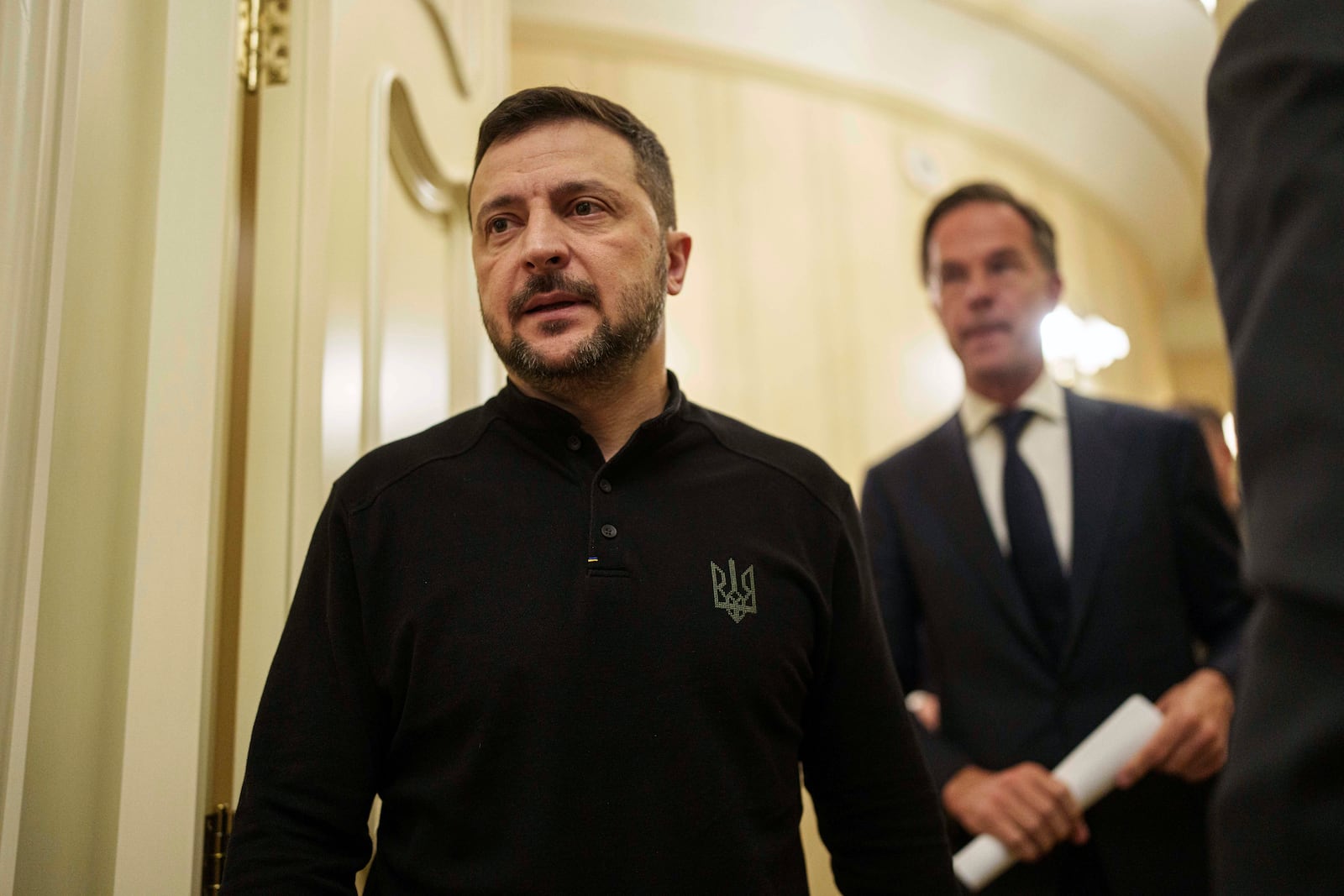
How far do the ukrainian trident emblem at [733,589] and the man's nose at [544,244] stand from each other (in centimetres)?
36

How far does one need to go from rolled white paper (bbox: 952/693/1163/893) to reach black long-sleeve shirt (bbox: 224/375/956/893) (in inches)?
→ 14.9

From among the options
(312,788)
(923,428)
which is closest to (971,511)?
(312,788)

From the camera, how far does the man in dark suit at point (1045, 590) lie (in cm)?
138

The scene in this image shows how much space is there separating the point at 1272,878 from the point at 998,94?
3959 mm

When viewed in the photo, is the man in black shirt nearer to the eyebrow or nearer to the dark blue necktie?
the eyebrow

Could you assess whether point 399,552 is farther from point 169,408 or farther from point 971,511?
point 971,511

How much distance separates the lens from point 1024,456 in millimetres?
1655

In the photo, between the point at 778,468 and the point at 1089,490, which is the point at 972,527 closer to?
the point at 1089,490

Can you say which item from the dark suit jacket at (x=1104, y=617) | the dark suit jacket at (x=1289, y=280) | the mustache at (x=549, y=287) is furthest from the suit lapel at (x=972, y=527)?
the dark suit jacket at (x=1289, y=280)

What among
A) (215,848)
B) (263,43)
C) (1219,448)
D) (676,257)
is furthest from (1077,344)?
(215,848)

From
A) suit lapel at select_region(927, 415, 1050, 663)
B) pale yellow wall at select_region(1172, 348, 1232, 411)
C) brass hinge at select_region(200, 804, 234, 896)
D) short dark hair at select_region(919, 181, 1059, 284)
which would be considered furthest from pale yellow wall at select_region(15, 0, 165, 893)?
pale yellow wall at select_region(1172, 348, 1232, 411)

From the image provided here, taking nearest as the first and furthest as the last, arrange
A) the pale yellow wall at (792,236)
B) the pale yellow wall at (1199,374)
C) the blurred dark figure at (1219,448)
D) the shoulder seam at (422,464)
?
the shoulder seam at (422,464), the blurred dark figure at (1219,448), the pale yellow wall at (792,236), the pale yellow wall at (1199,374)

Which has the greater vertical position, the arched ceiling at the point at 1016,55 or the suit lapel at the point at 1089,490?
the arched ceiling at the point at 1016,55

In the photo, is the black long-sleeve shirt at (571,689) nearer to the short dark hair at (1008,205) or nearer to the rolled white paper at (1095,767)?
the rolled white paper at (1095,767)
